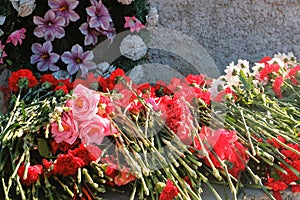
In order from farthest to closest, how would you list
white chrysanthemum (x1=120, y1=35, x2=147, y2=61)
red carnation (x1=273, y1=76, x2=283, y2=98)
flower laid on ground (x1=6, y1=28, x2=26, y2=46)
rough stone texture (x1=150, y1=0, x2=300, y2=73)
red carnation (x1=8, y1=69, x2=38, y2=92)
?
1. rough stone texture (x1=150, y1=0, x2=300, y2=73)
2. white chrysanthemum (x1=120, y1=35, x2=147, y2=61)
3. flower laid on ground (x1=6, y1=28, x2=26, y2=46)
4. red carnation (x1=273, y1=76, x2=283, y2=98)
5. red carnation (x1=8, y1=69, x2=38, y2=92)

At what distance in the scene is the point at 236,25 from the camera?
2326mm

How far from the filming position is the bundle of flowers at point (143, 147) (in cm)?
123

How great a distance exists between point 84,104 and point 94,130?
0.07 metres

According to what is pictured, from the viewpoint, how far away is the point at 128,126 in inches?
53.6

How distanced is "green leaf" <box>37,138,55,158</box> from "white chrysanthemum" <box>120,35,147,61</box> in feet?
2.56

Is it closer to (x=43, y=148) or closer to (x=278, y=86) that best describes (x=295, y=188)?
(x=278, y=86)

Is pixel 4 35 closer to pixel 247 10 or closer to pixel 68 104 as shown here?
pixel 68 104

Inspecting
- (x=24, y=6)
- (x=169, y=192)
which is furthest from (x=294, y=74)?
(x=24, y=6)

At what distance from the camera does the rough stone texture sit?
2262mm

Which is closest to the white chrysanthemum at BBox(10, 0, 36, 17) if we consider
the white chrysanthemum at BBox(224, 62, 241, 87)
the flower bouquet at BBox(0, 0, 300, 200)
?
the flower bouquet at BBox(0, 0, 300, 200)

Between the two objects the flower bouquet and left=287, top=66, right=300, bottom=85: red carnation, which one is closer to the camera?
the flower bouquet

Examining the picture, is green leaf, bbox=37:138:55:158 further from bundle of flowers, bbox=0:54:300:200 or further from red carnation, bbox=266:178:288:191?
red carnation, bbox=266:178:288:191

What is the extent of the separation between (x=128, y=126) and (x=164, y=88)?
0.36m

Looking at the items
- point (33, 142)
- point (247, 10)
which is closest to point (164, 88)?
point (33, 142)
